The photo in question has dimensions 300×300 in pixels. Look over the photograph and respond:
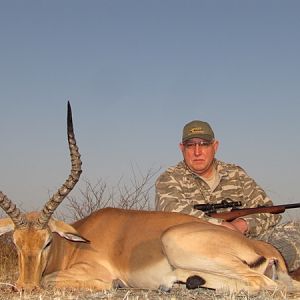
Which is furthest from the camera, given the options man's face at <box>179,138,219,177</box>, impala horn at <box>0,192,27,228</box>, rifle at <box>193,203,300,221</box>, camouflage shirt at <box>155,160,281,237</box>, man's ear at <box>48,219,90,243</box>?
man's face at <box>179,138,219,177</box>

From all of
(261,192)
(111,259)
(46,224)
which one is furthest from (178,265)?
A: (261,192)

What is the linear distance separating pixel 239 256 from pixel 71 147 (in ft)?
6.20

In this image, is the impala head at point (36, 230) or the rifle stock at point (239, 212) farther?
the rifle stock at point (239, 212)

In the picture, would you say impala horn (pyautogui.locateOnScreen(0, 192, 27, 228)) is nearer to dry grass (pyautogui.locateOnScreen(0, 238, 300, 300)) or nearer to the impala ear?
the impala ear

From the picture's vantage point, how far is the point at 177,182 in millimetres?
7809

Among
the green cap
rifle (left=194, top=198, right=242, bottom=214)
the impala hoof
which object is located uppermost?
the green cap

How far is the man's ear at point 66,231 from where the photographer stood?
6.45m

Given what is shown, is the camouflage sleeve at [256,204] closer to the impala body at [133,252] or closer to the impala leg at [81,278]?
the impala body at [133,252]

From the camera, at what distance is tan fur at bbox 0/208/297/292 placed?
5.73 metres

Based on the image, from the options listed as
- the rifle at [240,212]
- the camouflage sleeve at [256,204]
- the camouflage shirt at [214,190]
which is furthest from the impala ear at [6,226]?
the camouflage sleeve at [256,204]

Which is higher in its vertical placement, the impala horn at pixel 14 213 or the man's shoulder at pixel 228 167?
the man's shoulder at pixel 228 167

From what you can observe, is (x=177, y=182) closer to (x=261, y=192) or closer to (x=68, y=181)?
(x=261, y=192)

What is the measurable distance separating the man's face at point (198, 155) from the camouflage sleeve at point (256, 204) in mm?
501

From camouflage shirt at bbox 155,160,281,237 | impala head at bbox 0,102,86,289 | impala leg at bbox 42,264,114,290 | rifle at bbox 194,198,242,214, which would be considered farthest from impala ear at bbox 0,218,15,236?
rifle at bbox 194,198,242,214
